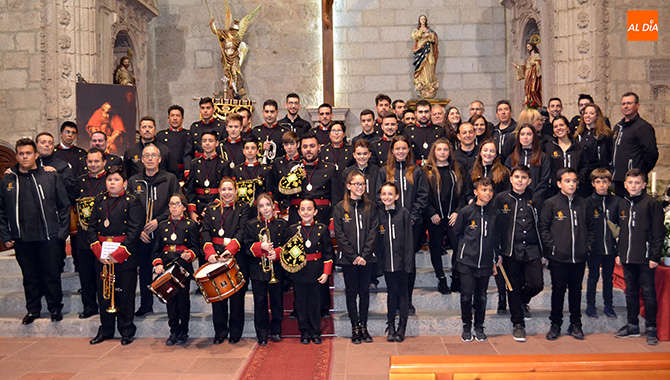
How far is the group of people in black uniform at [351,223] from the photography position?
5645 millimetres

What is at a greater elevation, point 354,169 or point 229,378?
point 354,169

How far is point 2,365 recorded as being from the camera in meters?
5.29

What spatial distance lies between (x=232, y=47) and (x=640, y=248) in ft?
28.8

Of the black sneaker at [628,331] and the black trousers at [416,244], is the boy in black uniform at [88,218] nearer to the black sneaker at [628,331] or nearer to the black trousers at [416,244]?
the black trousers at [416,244]

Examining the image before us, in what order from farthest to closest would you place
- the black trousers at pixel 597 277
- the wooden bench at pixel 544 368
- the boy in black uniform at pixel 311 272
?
1. the black trousers at pixel 597 277
2. the boy in black uniform at pixel 311 272
3. the wooden bench at pixel 544 368

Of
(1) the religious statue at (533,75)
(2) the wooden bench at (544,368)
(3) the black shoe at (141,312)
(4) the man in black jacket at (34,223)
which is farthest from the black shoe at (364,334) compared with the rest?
(1) the religious statue at (533,75)

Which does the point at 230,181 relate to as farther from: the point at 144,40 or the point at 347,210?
the point at 144,40

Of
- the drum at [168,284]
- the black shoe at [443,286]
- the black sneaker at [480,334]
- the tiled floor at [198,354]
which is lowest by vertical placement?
the tiled floor at [198,354]

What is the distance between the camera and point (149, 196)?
6.25 metres

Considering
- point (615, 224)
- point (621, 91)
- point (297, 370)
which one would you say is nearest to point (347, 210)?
point (297, 370)

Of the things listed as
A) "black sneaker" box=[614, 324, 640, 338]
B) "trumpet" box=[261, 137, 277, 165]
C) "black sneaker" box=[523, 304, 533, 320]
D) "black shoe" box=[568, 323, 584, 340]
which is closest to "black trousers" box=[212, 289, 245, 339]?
"trumpet" box=[261, 137, 277, 165]

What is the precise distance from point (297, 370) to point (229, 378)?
569 millimetres

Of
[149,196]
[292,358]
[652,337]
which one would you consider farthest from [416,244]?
[149,196]

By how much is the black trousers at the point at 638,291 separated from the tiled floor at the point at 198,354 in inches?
8.8
